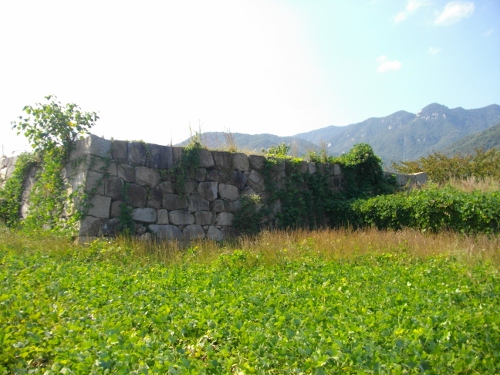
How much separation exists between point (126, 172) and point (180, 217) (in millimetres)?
1617

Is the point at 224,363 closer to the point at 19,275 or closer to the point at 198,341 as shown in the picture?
the point at 198,341

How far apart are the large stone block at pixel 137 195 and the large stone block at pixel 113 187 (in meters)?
0.20

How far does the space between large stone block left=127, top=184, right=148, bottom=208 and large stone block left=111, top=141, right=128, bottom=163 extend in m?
0.59

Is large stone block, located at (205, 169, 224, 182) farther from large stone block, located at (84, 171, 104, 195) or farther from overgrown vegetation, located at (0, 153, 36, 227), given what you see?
overgrown vegetation, located at (0, 153, 36, 227)

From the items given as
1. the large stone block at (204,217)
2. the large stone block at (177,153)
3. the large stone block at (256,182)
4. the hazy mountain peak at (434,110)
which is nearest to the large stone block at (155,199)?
the large stone block at (177,153)

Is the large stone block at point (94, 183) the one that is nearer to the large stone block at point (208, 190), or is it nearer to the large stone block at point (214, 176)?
the large stone block at point (208, 190)

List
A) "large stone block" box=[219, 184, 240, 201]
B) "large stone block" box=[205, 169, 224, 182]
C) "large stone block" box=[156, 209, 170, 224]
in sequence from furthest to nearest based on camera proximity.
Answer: "large stone block" box=[219, 184, 240, 201] → "large stone block" box=[205, 169, 224, 182] → "large stone block" box=[156, 209, 170, 224]

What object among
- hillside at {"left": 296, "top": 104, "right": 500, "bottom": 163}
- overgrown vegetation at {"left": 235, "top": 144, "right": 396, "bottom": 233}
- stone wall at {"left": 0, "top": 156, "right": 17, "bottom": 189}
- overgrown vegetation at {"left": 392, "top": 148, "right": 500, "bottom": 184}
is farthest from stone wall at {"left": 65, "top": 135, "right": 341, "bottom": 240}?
hillside at {"left": 296, "top": 104, "right": 500, "bottom": 163}

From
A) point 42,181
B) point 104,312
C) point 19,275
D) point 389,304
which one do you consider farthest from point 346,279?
point 42,181

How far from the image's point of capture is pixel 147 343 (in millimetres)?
3395

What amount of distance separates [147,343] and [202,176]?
7.38 metres

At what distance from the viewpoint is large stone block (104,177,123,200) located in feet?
29.9

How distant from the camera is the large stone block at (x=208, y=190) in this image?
416 inches

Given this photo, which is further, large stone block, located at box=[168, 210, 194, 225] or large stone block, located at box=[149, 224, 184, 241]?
A: large stone block, located at box=[168, 210, 194, 225]
